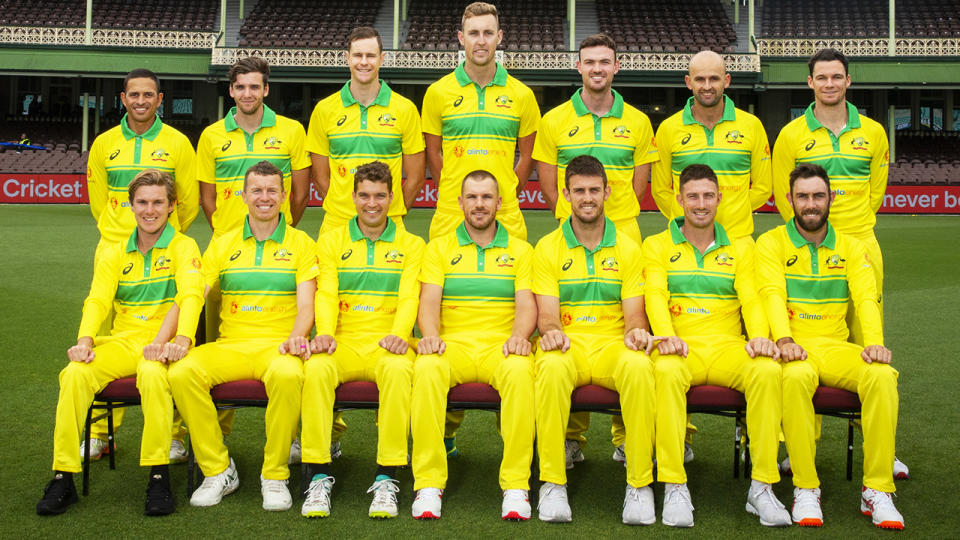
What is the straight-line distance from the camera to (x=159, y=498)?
15.1 feet

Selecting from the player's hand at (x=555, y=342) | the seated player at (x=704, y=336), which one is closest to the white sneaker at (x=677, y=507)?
the seated player at (x=704, y=336)

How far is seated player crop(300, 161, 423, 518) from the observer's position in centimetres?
470

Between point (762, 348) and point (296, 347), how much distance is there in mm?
2507

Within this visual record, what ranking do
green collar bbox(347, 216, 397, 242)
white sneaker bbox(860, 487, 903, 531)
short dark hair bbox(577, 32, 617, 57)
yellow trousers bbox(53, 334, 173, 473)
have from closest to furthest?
white sneaker bbox(860, 487, 903, 531), yellow trousers bbox(53, 334, 173, 473), green collar bbox(347, 216, 397, 242), short dark hair bbox(577, 32, 617, 57)

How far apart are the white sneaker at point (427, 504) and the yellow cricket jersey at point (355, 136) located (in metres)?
2.18

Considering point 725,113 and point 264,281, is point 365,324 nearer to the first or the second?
point 264,281

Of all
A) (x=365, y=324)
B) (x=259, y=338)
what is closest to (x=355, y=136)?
(x=365, y=324)

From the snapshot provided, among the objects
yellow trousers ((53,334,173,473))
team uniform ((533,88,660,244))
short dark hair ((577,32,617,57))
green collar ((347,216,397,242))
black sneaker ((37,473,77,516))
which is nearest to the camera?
black sneaker ((37,473,77,516))

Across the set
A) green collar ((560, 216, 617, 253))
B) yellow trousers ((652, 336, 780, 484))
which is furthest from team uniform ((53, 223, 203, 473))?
yellow trousers ((652, 336, 780, 484))

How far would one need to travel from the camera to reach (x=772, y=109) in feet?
123

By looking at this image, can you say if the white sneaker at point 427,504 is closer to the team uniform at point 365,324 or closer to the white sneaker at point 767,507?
the team uniform at point 365,324

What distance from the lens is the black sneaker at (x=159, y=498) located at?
15.0 ft

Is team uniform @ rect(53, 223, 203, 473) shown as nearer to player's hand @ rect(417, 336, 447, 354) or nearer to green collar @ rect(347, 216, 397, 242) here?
green collar @ rect(347, 216, 397, 242)

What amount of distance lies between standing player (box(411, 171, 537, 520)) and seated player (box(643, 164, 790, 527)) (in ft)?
2.36
